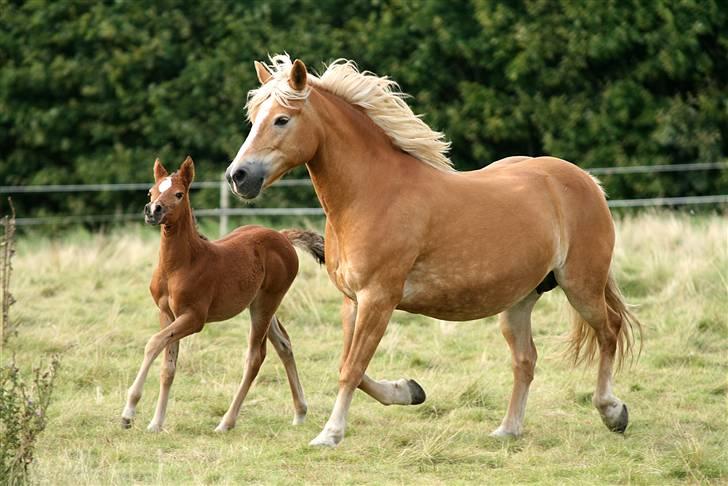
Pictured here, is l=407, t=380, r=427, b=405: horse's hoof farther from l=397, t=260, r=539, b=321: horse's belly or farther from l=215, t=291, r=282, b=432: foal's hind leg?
l=215, t=291, r=282, b=432: foal's hind leg

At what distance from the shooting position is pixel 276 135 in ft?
20.8

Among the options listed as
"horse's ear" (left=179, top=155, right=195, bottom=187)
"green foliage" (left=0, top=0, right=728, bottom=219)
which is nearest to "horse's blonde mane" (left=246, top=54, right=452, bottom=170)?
"horse's ear" (left=179, top=155, right=195, bottom=187)

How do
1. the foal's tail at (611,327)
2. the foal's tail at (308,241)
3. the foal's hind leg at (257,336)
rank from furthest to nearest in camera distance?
the foal's tail at (308,241), the foal's tail at (611,327), the foal's hind leg at (257,336)

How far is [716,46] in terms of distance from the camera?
15.0 meters

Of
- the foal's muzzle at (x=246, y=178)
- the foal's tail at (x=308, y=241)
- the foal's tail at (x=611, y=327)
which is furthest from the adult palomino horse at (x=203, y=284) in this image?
the foal's tail at (x=611, y=327)

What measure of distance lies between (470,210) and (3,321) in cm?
396

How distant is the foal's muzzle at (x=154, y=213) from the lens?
270 inches

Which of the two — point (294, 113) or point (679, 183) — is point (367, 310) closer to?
point (294, 113)

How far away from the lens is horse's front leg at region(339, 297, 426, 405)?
22.1 feet

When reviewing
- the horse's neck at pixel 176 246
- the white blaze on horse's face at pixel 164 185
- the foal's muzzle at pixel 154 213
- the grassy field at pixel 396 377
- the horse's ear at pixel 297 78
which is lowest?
the grassy field at pixel 396 377

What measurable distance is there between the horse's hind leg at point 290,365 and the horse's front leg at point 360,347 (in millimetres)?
930

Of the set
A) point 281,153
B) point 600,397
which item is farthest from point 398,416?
point 281,153


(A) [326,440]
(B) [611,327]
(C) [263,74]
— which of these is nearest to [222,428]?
(A) [326,440]

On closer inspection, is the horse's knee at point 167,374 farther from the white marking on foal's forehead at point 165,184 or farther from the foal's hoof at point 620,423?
the foal's hoof at point 620,423
